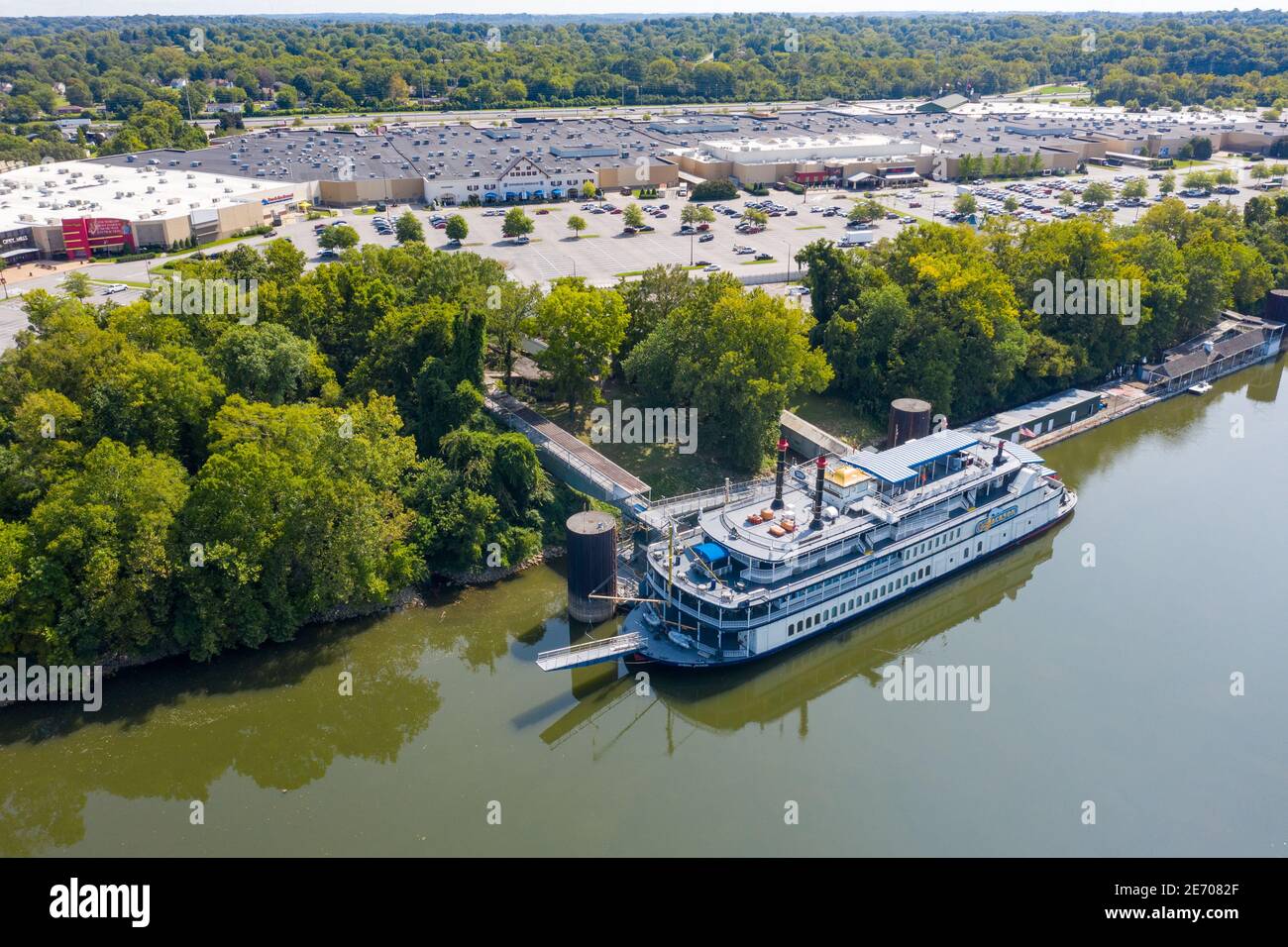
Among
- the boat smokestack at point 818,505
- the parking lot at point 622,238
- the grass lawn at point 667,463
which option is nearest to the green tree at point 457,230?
the parking lot at point 622,238

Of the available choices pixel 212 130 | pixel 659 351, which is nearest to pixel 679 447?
pixel 659 351

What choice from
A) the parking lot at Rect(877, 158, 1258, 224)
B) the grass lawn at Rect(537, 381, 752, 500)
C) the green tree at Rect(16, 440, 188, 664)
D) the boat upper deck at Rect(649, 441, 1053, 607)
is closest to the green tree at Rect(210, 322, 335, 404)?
the green tree at Rect(16, 440, 188, 664)

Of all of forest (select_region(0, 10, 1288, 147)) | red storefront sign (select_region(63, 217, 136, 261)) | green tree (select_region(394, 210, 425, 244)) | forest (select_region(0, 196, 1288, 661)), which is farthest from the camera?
forest (select_region(0, 10, 1288, 147))

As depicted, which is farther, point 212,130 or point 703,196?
point 212,130

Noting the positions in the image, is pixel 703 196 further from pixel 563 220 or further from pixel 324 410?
pixel 324 410

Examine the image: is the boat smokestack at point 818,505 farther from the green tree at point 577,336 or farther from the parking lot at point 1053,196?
the parking lot at point 1053,196

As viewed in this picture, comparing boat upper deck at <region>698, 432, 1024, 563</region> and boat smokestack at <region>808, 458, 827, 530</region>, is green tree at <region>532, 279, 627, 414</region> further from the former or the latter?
boat smokestack at <region>808, 458, 827, 530</region>
